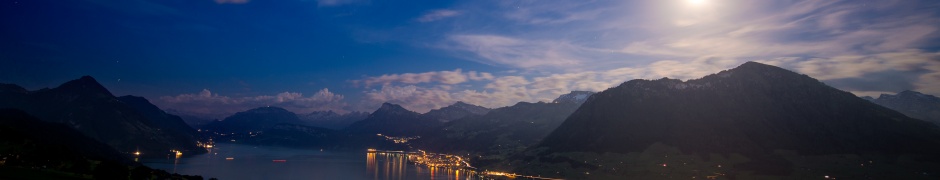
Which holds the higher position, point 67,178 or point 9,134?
point 9,134

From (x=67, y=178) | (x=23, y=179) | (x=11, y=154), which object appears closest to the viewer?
(x=23, y=179)

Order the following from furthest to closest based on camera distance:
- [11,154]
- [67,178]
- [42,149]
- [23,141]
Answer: [23,141], [42,149], [11,154], [67,178]

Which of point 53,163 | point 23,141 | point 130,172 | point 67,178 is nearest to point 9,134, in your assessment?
point 23,141

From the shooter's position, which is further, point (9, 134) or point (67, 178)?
point (9, 134)

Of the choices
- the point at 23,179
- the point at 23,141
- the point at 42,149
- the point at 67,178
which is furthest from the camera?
the point at 23,141

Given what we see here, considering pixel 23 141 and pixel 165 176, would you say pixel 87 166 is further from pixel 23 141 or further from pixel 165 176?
pixel 23 141

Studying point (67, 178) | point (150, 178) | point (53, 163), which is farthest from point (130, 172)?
point (67, 178)

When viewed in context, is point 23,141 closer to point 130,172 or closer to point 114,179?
point 130,172

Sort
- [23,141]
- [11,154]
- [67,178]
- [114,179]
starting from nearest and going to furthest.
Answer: [67,178], [114,179], [11,154], [23,141]

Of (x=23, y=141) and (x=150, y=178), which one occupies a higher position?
(x=23, y=141)
